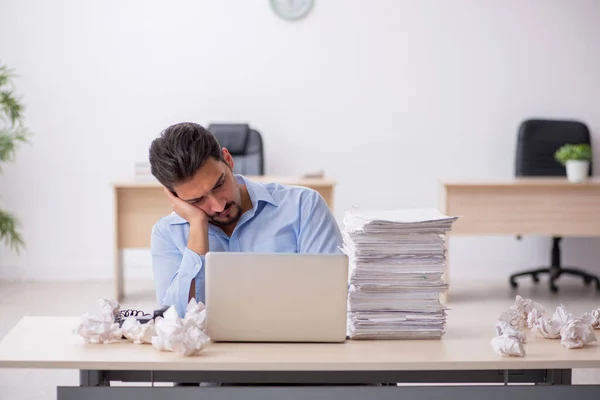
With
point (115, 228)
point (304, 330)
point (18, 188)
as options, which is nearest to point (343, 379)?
point (304, 330)

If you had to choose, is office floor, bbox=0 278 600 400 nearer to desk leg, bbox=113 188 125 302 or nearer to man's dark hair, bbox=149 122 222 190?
desk leg, bbox=113 188 125 302

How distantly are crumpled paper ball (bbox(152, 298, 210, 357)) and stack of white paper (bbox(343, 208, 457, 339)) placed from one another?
14.8 inches

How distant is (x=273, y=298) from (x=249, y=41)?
4449 millimetres

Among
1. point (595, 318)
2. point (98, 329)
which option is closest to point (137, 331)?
point (98, 329)

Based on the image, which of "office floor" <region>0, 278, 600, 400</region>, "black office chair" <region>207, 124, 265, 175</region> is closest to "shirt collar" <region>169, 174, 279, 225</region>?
"office floor" <region>0, 278, 600, 400</region>

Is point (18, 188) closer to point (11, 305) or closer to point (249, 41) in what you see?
point (11, 305)

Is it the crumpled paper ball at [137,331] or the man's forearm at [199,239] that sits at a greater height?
the man's forearm at [199,239]

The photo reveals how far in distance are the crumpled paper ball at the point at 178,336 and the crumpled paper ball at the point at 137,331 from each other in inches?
2.3

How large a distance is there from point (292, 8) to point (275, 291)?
4491 millimetres

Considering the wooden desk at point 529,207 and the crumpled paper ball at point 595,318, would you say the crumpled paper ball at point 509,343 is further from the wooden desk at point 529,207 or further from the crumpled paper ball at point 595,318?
the wooden desk at point 529,207

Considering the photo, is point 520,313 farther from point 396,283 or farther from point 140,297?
point 140,297

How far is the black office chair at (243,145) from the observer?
549cm

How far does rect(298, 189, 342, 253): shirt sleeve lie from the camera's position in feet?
7.57

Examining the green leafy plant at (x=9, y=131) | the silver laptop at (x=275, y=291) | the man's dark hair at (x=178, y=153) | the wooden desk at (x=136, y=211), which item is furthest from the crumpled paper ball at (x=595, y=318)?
the green leafy plant at (x=9, y=131)
